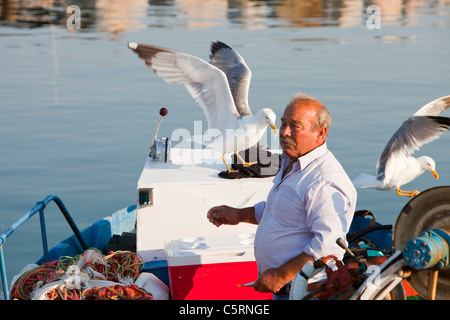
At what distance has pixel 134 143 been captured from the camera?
13.2 metres

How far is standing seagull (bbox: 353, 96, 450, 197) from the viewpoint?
24.2 feet

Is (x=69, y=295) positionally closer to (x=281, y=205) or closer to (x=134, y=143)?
(x=281, y=205)

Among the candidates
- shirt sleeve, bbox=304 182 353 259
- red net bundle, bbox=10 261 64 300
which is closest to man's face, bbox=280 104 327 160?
shirt sleeve, bbox=304 182 353 259

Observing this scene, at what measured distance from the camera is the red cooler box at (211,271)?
4387 millimetres

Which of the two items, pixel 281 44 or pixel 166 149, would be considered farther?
pixel 281 44

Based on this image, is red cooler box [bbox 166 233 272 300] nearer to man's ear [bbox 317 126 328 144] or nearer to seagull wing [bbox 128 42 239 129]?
man's ear [bbox 317 126 328 144]

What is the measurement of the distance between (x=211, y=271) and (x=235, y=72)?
3.60 metres

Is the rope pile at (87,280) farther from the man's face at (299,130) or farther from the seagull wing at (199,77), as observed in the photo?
the seagull wing at (199,77)

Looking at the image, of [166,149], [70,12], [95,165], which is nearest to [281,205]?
[166,149]

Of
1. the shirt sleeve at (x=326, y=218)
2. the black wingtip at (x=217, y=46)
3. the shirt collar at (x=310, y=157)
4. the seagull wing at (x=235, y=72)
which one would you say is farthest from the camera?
the black wingtip at (x=217, y=46)

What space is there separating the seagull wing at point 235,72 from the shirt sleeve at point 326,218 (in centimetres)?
403

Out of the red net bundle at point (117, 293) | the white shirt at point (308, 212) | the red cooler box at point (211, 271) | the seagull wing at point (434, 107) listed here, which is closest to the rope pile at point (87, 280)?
the red net bundle at point (117, 293)

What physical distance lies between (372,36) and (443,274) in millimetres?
25997

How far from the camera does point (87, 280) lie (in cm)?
413
